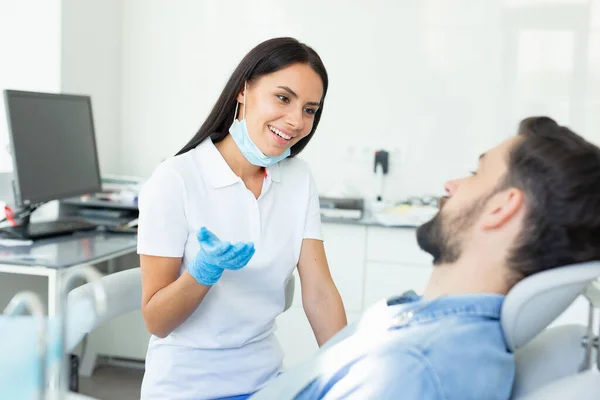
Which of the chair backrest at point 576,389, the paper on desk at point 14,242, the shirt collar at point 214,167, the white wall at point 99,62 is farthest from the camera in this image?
the white wall at point 99,62

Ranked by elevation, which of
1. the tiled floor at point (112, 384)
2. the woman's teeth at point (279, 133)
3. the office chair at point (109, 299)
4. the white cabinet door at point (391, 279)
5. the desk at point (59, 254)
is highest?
the woman's teeth at point (279, 133)

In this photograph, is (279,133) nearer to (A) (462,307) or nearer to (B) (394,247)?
(A) (462,307)

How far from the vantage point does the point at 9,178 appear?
2912 millimetres

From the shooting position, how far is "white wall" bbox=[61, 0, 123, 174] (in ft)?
10.4

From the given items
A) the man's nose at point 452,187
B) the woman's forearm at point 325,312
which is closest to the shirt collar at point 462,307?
the man's nose at point 452,187

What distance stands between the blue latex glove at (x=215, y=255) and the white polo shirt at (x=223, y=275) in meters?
0.14

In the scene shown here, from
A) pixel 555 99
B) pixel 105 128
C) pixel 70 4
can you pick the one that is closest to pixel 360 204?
pixel 555 99

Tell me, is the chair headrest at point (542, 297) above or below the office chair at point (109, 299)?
above

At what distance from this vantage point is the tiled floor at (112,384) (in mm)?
2936

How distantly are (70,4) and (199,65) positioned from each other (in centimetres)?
73

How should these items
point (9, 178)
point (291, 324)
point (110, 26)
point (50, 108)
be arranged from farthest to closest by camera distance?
point (110, 26)
point (291, 324)
point (9, 178)
point (50, 108)

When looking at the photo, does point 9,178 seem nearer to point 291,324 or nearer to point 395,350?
point 291,324

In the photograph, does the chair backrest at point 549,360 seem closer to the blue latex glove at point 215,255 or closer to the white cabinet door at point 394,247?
the blue latex glove at point 215,255

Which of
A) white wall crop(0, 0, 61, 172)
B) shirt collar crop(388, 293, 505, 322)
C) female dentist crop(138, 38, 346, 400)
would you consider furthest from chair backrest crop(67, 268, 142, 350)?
white wall crop(0, 0, 61, 172)
